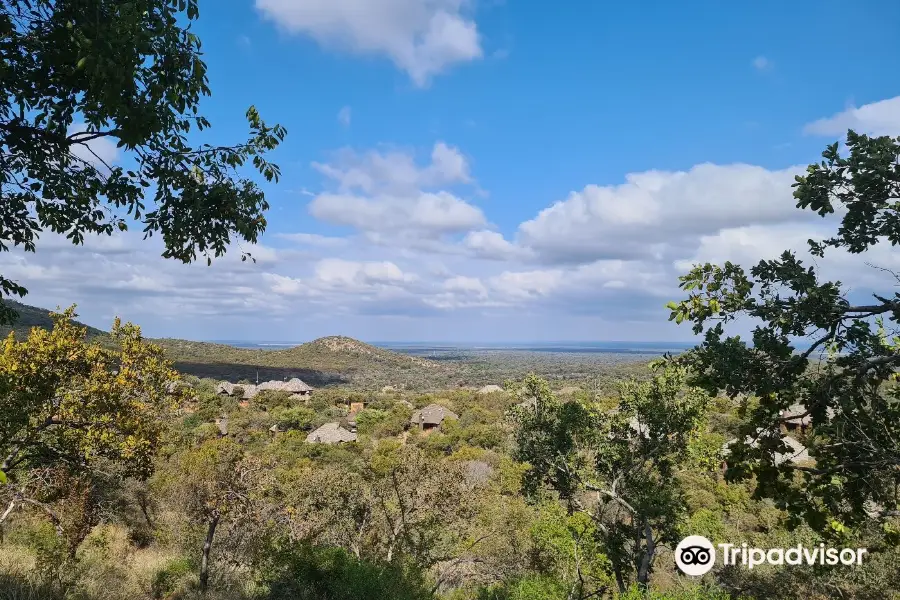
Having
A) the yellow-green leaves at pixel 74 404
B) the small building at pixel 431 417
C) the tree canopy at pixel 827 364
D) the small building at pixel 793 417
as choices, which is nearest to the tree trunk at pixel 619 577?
the small building at pixel 793 417

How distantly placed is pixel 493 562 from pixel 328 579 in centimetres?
715

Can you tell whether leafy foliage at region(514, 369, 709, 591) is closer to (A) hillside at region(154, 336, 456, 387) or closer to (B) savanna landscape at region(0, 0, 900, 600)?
(B) savanna landscape at region(0, 0, 900, 600)

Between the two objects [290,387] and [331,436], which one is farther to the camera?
[290,387]

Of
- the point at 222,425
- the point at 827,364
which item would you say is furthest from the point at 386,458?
the point at 222,425

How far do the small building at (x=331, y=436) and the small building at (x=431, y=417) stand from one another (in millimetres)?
11591

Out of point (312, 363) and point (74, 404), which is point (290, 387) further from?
point (312, 363)

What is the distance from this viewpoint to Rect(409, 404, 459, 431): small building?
53750mm

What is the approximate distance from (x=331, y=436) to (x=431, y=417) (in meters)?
14.7

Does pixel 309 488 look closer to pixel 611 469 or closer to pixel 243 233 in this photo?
pixel 611 469

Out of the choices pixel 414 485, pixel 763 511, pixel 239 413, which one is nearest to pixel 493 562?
pixel 414 485

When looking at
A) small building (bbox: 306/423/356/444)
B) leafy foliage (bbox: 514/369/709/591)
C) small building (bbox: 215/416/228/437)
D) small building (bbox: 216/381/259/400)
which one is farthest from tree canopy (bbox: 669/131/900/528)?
small building (bbox: 216/381/259/400)

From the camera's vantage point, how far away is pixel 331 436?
42531 mm

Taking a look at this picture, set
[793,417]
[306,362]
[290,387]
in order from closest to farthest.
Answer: [793,417]
[290,387]
[306,362]

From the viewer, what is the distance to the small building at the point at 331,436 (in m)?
41.8
